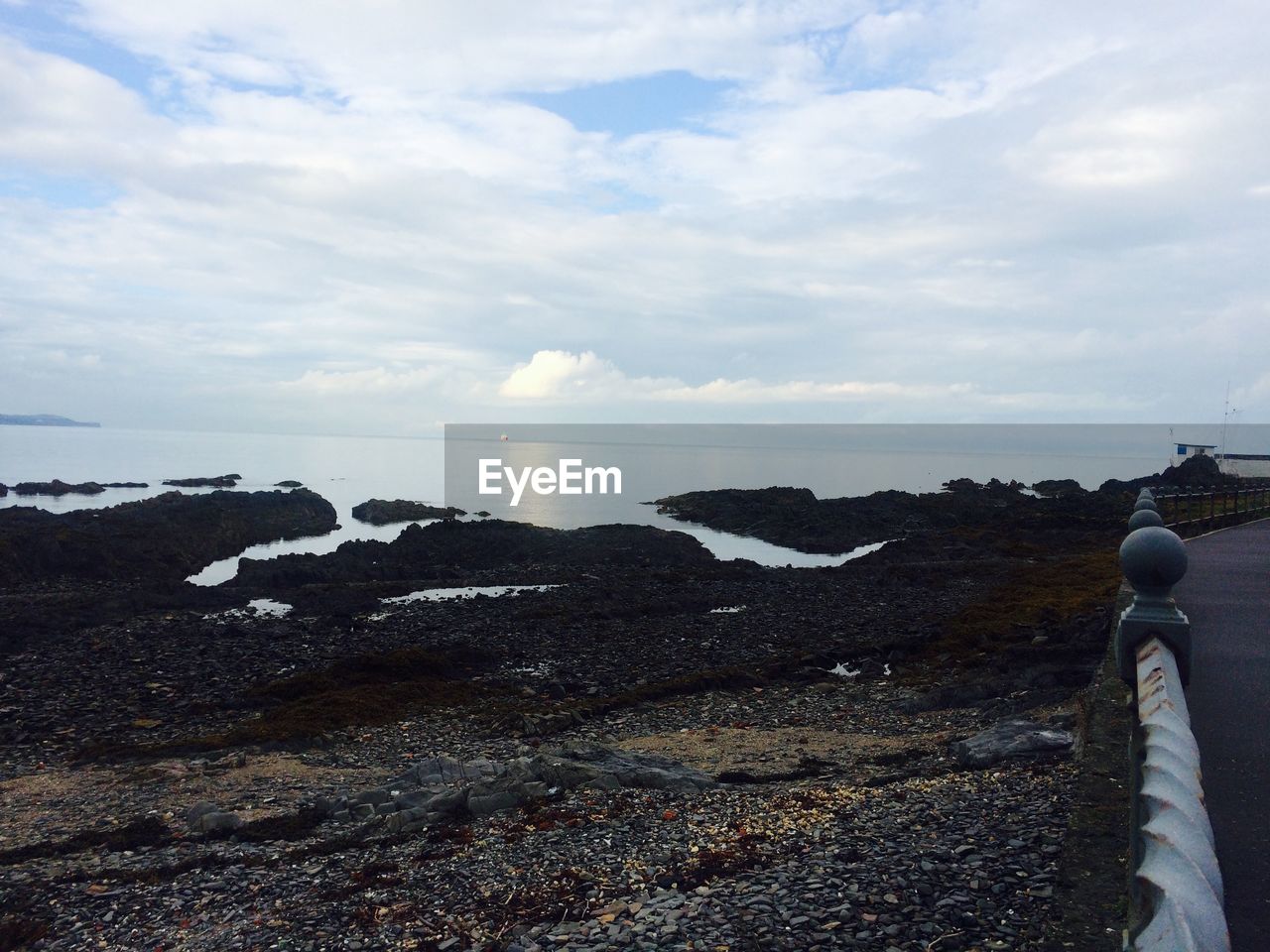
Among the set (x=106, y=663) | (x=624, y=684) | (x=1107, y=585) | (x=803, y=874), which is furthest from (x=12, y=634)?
(x=1107, y=585)

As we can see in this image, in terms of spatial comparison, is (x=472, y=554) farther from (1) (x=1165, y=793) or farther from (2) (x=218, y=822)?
A: (1) (x=1165, y=793)

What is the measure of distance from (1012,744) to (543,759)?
4967 millimetres

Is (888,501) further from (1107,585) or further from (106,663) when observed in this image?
(106,663)

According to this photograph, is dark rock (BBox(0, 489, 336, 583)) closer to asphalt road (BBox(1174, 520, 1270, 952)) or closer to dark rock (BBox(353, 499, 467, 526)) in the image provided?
dark rock (BBox(353, 499, 467, 526))

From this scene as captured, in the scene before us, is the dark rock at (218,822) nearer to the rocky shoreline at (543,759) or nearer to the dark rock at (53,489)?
the rocky shoreline at (543,759)

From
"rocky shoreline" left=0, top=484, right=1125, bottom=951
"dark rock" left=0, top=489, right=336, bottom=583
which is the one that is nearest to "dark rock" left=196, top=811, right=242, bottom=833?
"rocky shoreline" left=0, top=484, right=1125, bottom=951

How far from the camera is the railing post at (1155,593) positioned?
4750mm

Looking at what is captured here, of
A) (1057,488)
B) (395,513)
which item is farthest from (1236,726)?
(1057,488)

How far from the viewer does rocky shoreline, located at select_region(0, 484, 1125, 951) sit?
19.0 ft

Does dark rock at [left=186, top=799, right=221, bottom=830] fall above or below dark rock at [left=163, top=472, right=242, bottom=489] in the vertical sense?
below

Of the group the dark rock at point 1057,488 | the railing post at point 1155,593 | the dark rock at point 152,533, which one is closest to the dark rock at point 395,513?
the dark rock at point 152,533

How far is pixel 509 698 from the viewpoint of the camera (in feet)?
51.4

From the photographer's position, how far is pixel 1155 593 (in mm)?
4930

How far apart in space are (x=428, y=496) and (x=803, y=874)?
77840 mm
